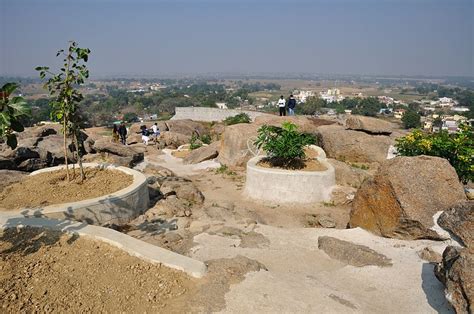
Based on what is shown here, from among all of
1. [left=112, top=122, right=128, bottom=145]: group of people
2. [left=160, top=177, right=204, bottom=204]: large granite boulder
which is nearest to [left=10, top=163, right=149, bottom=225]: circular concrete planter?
[left=160, top=177, right=204, bottom=204]: large granite boulder

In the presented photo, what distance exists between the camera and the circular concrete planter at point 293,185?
1109 cm

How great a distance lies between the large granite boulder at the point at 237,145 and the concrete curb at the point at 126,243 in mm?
9368

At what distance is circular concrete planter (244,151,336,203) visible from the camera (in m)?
11.1

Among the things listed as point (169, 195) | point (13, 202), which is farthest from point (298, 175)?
point (13, 202)

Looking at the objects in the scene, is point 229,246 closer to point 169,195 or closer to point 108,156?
point 169,195

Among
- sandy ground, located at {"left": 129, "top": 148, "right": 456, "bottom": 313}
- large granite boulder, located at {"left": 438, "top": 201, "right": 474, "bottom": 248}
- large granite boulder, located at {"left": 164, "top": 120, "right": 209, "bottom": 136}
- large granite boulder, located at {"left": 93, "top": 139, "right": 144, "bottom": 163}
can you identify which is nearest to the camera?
sandy ground, located at {"left": 129, "top": 148, "right": 456, "bottom": 313}

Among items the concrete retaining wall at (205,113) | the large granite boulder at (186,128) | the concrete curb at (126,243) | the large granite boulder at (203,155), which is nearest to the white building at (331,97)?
the concrete retaining wall at (205,113)

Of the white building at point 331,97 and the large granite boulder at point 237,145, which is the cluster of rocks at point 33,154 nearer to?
the large granite boulder at point 237,145

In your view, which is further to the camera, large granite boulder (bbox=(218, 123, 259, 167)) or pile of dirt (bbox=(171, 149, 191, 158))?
pile of dirt (bbox=(171, 149, 191, 158))

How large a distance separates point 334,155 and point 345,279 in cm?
1024

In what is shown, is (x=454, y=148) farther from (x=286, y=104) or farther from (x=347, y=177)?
(x=286, y=104)

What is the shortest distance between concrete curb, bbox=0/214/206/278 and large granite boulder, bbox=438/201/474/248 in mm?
4701

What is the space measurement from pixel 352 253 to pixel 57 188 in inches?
269

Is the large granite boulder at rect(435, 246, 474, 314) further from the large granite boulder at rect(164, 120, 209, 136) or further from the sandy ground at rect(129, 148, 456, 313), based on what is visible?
the large granite boulder at rect(164, 120, 209, 136)
